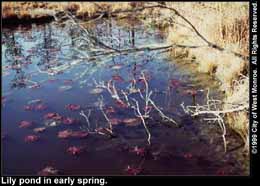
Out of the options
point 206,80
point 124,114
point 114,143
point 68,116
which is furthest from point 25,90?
point 206,80

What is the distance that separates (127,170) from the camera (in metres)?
5.62

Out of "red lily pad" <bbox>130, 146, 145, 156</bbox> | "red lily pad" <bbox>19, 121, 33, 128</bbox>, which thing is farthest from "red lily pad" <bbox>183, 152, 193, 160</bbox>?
"red lily pad" <bbox>19, 121, 33, 128</bbox>

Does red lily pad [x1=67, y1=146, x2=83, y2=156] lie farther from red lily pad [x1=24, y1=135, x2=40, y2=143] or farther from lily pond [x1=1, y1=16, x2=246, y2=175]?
red lily pad [x1=24, y1=135, x2=40, y2=143]

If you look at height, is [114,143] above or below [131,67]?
below

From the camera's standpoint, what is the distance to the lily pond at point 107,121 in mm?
5605

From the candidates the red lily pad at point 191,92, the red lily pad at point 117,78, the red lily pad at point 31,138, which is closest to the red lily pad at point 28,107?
the red lily pad at point 31,138

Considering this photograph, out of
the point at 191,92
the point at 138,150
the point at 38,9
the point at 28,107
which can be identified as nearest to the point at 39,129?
the point at 28,107

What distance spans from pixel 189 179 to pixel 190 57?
5.77 m

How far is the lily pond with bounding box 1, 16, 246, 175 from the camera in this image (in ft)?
18.4

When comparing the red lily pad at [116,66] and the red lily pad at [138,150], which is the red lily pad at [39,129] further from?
the red lily pad at [116,66]

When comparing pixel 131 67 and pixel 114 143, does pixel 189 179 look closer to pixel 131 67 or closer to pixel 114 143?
pixel 114 143

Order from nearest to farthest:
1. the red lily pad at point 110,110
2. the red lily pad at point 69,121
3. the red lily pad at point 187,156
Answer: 1. the red lily pad at point 187,156
2. the red lily pad at point 69,121
3. the red lily pad at point 110,110

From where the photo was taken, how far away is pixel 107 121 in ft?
23.4

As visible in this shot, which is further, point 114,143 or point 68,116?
point 68,116
